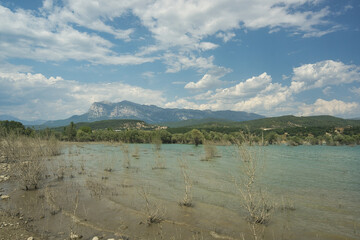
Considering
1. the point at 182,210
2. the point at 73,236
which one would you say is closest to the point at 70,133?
the point at 182,210

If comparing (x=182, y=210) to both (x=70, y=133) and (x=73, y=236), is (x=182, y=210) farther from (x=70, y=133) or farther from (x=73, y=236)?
(x=70, y=133)

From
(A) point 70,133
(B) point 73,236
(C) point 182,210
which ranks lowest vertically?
(C) point 182,210

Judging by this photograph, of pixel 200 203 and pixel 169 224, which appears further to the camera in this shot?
pixel 200 203

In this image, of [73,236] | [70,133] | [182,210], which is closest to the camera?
[73,236]

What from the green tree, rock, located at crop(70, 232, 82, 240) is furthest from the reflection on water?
the green tree

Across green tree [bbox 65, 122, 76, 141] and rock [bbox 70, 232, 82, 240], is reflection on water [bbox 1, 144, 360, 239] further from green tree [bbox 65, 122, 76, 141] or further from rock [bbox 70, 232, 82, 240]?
green tree [bbox 65, 122, 76, 141]

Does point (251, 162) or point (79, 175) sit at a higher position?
point (251, 162)

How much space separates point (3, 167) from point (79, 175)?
1000 cm

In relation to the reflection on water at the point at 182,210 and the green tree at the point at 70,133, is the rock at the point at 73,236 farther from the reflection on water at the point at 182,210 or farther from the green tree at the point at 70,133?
the green tree at the point at 70,133

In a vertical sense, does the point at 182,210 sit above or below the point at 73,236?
below

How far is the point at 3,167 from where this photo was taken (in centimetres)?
2339

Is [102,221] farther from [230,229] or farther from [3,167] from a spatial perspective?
[3,167]

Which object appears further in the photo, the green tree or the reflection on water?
the green tree

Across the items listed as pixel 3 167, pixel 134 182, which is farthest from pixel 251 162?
pixel 3 167
